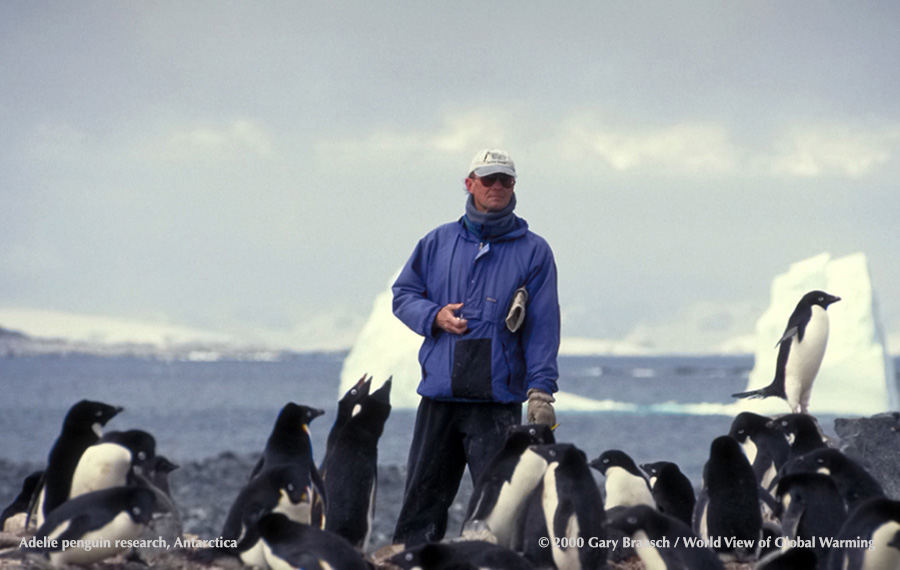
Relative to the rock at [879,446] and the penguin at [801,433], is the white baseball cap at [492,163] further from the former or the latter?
the rock at [879,446]

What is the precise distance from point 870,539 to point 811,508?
1.54 feet

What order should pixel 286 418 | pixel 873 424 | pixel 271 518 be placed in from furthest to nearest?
pixel 873 424
pixel 286 418
pixel 271 518

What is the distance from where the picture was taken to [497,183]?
489 centimetres

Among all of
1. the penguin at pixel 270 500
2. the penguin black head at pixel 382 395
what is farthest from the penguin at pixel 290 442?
the penguin at pixel 270 500

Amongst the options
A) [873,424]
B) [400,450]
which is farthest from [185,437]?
[873,424]

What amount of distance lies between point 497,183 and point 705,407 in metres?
45.5

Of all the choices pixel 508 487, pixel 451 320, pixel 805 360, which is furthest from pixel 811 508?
pixel 805 360

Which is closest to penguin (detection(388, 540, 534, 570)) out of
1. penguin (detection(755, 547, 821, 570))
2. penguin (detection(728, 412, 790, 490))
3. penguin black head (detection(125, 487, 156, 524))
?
penguin (detection(755, 547, 821, 570))

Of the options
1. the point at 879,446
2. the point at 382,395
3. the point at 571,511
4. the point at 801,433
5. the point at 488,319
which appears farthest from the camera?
the point at 879,446

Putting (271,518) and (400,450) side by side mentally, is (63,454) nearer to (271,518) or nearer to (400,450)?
(271,518)

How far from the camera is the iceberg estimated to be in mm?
24578

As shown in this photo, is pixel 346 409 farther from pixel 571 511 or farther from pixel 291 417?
pixel 571 511

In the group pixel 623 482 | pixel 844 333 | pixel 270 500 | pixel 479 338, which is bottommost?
pixel 270 500

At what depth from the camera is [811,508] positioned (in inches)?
175
